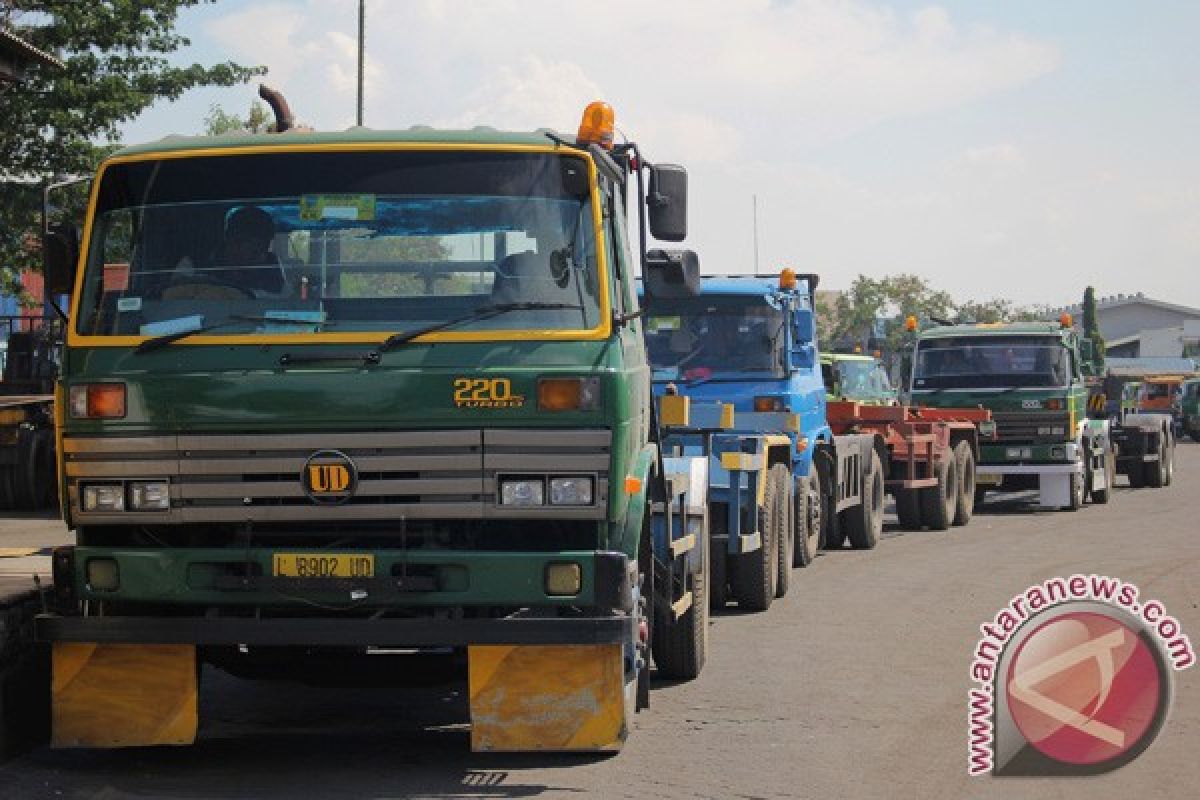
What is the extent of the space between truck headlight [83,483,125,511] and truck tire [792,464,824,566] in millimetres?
9557

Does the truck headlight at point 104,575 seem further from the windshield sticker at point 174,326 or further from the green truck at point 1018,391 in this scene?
the green truck at point 1018,391

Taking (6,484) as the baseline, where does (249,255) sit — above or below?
above

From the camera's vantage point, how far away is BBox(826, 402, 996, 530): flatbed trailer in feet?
71.8

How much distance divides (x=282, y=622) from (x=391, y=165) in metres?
1.97

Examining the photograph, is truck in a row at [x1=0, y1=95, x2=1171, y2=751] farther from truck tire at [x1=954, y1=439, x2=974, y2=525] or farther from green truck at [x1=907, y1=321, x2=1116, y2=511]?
green truck at [x1=907, y1=321, x2=1116, y2=511]

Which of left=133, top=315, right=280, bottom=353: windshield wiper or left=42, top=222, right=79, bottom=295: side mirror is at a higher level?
left=42, top=222, right=79, bottom=295: side mirror

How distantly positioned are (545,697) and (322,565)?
40.7 inches

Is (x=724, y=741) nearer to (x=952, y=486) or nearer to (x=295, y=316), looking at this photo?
(x=295, y=316)

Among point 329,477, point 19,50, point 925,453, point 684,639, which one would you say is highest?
point 19,50

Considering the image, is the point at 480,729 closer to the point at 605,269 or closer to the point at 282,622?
A: the point at 282,622

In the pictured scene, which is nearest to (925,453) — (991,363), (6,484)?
(991,363)

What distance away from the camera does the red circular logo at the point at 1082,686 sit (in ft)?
25.0

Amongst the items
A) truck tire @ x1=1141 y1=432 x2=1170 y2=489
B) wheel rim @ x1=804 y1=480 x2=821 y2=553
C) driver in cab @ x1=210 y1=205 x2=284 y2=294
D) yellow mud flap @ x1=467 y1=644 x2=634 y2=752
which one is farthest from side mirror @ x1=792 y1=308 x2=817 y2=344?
truck tire @ x1=1141 y1=432 x2=1170 y2=489

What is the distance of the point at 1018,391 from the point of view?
2648cm
